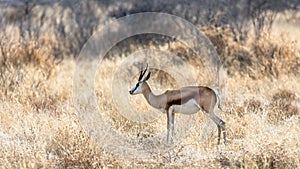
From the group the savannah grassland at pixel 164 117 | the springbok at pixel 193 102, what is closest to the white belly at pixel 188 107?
the springbok at pixel 193 102

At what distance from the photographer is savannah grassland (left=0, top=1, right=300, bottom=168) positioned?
5.75 metres

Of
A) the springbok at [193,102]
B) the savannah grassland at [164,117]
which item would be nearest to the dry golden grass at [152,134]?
the savannah grassland at [164,117]

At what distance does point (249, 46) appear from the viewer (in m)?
13.8

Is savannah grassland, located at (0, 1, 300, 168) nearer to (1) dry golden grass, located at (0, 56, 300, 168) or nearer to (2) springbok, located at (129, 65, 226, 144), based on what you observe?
(1) dry golden grass, located at (0, 56, 300, 168)

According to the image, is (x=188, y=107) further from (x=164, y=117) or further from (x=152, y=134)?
(x=164, y=117)

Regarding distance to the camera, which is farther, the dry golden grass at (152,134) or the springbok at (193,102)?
the springbok at (193,102)

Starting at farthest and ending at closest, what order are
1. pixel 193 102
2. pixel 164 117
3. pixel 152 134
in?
pixel 164 117, pixel 152 134, pixel 193 102

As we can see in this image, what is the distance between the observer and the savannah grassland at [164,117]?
5754 mm

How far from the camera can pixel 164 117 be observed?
7559mm

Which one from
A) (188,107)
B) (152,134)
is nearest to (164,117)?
(152,134)

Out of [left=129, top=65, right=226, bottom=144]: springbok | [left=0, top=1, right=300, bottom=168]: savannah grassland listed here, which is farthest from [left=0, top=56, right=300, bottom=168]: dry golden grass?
[left=129, top=65, right=226, bottom=144]: springbok

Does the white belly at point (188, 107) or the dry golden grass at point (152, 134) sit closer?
the dry golden grass at point (152, 134)

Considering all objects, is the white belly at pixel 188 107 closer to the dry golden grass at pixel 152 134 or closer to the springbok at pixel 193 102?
the springbok at pixel 193 102

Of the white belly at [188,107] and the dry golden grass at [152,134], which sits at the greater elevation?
the white belly at [188,107]
